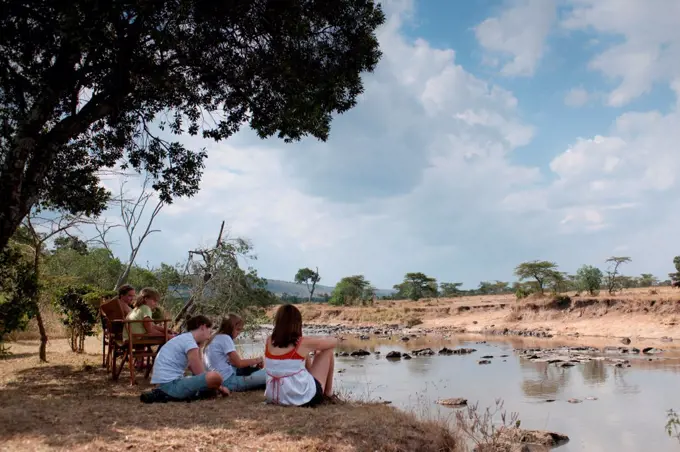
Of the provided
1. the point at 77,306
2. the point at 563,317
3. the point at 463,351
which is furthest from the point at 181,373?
the point at 563,317

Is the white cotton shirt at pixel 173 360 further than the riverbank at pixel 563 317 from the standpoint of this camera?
No

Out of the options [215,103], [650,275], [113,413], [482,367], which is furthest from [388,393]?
[650,275]

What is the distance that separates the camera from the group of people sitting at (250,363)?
526 cm

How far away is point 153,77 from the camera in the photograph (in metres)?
7.15

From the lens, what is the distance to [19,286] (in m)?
8.05

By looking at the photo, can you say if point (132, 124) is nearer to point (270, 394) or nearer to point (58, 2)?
point (58, 2)

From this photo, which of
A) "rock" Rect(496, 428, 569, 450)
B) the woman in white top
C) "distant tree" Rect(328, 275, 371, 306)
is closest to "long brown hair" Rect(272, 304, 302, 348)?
the woman in white top

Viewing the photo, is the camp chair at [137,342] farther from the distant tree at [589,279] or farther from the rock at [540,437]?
the distant tree at [589,279]

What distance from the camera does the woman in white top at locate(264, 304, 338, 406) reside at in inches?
206

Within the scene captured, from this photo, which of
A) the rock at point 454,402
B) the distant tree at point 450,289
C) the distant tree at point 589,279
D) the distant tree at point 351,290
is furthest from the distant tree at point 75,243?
the distant tree at point 450,289

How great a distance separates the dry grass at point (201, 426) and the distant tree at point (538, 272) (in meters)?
39.2

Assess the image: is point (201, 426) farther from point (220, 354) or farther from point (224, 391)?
point (220, 354)

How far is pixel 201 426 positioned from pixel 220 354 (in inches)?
75.5

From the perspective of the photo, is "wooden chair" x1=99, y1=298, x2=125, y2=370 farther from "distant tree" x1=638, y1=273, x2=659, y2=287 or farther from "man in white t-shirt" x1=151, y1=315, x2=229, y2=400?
"distant tree" x1=638, y1=273, x2=659, y2=287
